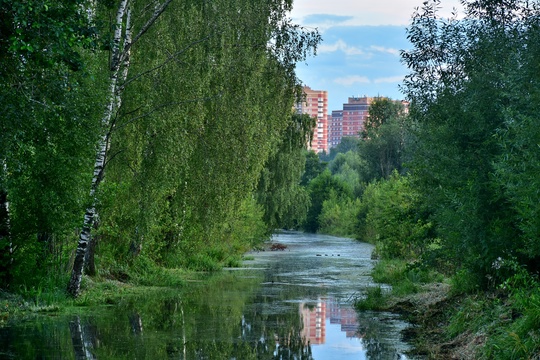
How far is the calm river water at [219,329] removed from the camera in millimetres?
14203

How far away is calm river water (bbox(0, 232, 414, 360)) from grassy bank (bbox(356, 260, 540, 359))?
2.22ft

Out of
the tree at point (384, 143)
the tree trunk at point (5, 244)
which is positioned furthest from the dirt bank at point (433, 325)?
the tree at point (384, 143)

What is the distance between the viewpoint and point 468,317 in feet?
50.9

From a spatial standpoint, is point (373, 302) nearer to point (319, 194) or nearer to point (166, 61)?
point (166, 61)

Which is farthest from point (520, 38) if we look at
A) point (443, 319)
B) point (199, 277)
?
A: point (199, 277)

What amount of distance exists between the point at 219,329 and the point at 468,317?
5.48m

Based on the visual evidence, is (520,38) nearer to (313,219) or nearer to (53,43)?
(53,43)

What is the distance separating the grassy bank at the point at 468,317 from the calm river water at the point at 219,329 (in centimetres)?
68

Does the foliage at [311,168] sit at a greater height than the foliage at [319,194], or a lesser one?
greater

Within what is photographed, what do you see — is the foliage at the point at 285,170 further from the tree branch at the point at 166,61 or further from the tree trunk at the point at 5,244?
the tree trunk at the point at 5,244

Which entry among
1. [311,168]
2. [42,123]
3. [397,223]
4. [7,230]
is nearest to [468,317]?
[42,123]

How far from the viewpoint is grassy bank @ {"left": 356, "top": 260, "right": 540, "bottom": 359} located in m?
11.8

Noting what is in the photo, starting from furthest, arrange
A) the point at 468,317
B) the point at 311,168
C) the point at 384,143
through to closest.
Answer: the point at 311,168
the point at 384,143
the point at 468,317

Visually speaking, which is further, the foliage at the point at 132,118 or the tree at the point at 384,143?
the tree at the point at 384,143
